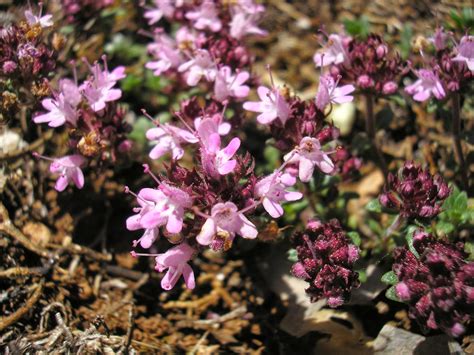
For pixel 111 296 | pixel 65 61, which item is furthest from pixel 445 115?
pixel 65 61

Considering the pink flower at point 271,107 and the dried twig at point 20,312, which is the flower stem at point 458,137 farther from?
the dried twig at point 20,312

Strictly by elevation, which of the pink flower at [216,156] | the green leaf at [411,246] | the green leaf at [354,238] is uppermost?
the pink flower at [216,156]

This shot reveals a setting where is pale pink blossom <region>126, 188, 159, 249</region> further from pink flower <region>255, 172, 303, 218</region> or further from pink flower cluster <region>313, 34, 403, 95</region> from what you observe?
pink flower cluster <region>313, 34, 403, 95</region>

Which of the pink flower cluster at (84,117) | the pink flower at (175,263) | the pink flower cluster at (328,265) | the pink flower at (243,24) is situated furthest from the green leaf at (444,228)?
the pink flower cluster at (84,117)

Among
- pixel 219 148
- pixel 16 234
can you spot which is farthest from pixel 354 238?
pixel 16 234

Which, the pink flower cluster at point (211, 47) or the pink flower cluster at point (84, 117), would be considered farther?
the pink flower cluster at point (211, 47)

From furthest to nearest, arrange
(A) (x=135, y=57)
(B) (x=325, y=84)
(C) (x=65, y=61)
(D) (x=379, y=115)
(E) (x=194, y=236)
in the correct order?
(A) (x=135, y=57), (C) (x=65, y=61), (D) (x=379, y=115), (B) (x=325, y=84), (E) (x=194, y=236)

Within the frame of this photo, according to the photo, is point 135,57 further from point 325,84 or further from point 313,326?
point 313,326
